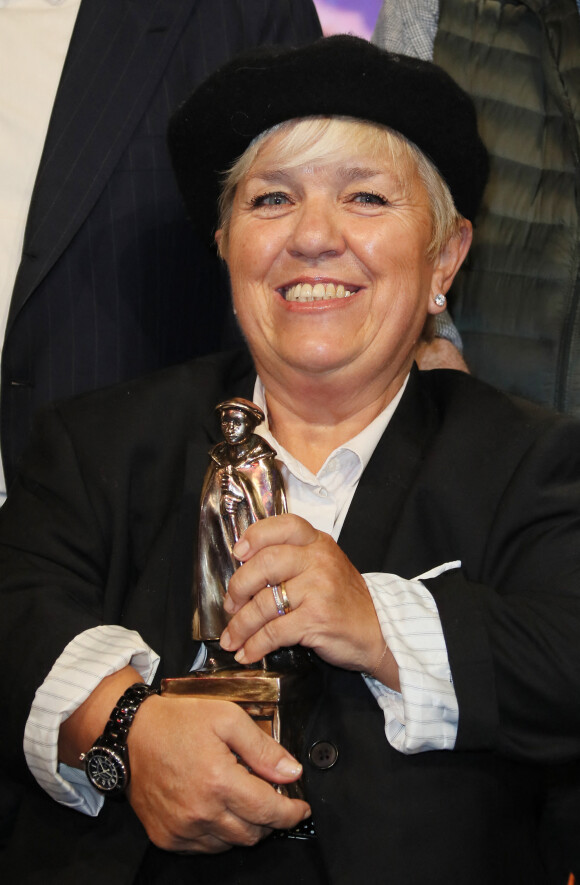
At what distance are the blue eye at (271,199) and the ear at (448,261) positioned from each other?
31 centimetres

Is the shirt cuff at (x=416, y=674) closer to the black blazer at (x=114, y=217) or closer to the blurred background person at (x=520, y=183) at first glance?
the blurred background person at (x=520, y=183)

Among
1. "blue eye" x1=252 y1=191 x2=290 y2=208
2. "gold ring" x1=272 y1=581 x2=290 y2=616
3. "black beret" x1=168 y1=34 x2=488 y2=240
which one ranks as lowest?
"gold ring" x1=272 y1=581 x2=290 y2=616

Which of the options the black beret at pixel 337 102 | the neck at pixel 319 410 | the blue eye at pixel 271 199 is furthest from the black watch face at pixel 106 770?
the black beret at pixel 337 102

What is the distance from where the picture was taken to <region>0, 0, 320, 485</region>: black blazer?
7.14ft

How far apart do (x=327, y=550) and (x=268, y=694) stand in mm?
215

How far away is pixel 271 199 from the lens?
188cm

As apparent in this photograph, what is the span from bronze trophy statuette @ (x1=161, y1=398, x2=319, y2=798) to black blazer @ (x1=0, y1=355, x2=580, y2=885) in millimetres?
83

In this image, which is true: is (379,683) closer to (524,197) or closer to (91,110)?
(524,197)

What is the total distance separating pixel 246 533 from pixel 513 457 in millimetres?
505

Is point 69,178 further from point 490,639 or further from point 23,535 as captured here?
point 490,639

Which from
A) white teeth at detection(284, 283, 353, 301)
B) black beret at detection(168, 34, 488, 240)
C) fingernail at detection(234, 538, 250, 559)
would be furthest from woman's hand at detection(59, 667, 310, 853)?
black beret at detection(168, 34, 488, 240)

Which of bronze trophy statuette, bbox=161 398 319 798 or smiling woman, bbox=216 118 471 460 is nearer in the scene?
bronze trophy statuette, bbox=161 398 319 798

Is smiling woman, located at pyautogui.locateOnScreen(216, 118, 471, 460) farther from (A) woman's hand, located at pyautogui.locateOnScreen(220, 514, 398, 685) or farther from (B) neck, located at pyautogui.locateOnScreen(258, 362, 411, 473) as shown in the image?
(A) woman's hand, located at pyautogui.locateOnScreen(220, 514, 398, 685)

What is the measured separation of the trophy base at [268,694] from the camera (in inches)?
58.7
